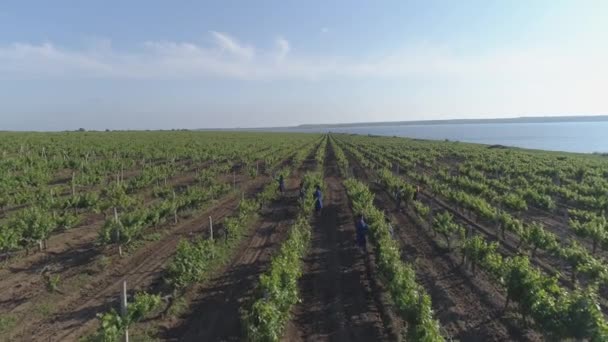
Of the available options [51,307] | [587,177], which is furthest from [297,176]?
[51,307]

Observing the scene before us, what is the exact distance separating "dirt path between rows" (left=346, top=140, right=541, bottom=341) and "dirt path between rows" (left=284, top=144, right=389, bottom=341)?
6.27 feet

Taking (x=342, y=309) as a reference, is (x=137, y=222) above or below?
above

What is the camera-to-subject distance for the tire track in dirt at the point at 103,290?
9.86m

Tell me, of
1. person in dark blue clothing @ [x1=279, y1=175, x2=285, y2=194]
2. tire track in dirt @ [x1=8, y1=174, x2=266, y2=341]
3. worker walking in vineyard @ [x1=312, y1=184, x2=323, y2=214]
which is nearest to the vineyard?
tire track in dirt @ [x1=8, y1=174, x2=266, y2=341]

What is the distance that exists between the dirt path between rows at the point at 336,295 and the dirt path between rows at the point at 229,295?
5.31ft

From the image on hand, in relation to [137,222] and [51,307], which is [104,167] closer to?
[137,222]

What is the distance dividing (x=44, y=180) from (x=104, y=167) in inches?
273

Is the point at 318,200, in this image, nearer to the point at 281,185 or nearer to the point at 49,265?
the point at 281,185

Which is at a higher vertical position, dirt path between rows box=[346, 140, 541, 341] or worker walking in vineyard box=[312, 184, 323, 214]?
worker walking in vineyard box=[312, 184, 323, 214]

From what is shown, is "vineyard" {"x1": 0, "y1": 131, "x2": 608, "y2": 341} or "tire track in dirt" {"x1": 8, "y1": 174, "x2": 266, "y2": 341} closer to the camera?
"vineyard" {"x1": 0, "y1": 131, "x2": 608, "y2": 341}

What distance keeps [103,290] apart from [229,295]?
4104 millimetres

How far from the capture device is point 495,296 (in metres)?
12.3

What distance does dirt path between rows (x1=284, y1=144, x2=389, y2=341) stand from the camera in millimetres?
10141

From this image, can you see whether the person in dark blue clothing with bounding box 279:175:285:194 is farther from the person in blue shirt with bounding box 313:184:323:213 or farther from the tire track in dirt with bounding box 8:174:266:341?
the tire track in dirt with bounding box 8:174:266:341
